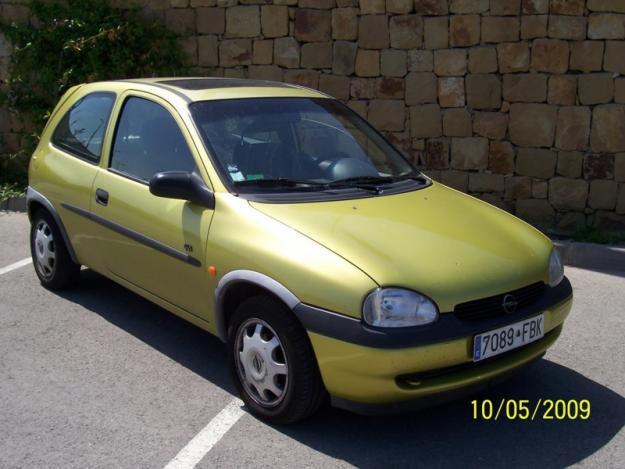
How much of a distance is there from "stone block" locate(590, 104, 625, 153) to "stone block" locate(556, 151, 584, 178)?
0.17 metres

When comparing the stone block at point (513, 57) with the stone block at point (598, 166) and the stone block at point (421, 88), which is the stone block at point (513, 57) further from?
the stone block at point (598, 166)

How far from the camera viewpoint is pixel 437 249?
12.7ft

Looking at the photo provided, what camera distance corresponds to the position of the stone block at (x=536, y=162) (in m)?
7.76

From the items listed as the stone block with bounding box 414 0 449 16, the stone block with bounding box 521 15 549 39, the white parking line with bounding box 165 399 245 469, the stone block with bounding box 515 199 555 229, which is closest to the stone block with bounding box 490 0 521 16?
the stone block with bounding box 521 15 549 39

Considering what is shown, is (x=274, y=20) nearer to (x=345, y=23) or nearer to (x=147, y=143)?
(x=345, y=23)

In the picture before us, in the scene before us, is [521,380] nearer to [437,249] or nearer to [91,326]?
[437,249]

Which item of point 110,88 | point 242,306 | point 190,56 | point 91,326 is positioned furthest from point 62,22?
point 242,306

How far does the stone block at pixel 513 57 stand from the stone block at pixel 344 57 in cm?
156

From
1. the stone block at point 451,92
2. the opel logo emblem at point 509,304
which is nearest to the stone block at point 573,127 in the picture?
the stone block at point 451,92

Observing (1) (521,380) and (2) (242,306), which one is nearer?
(2) (242,306)

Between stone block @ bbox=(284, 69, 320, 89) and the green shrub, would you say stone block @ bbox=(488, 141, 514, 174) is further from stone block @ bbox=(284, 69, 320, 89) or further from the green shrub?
the green shrub

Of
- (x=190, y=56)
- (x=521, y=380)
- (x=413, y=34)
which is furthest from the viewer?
(x=190, y=56)

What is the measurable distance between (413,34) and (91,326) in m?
4.62
